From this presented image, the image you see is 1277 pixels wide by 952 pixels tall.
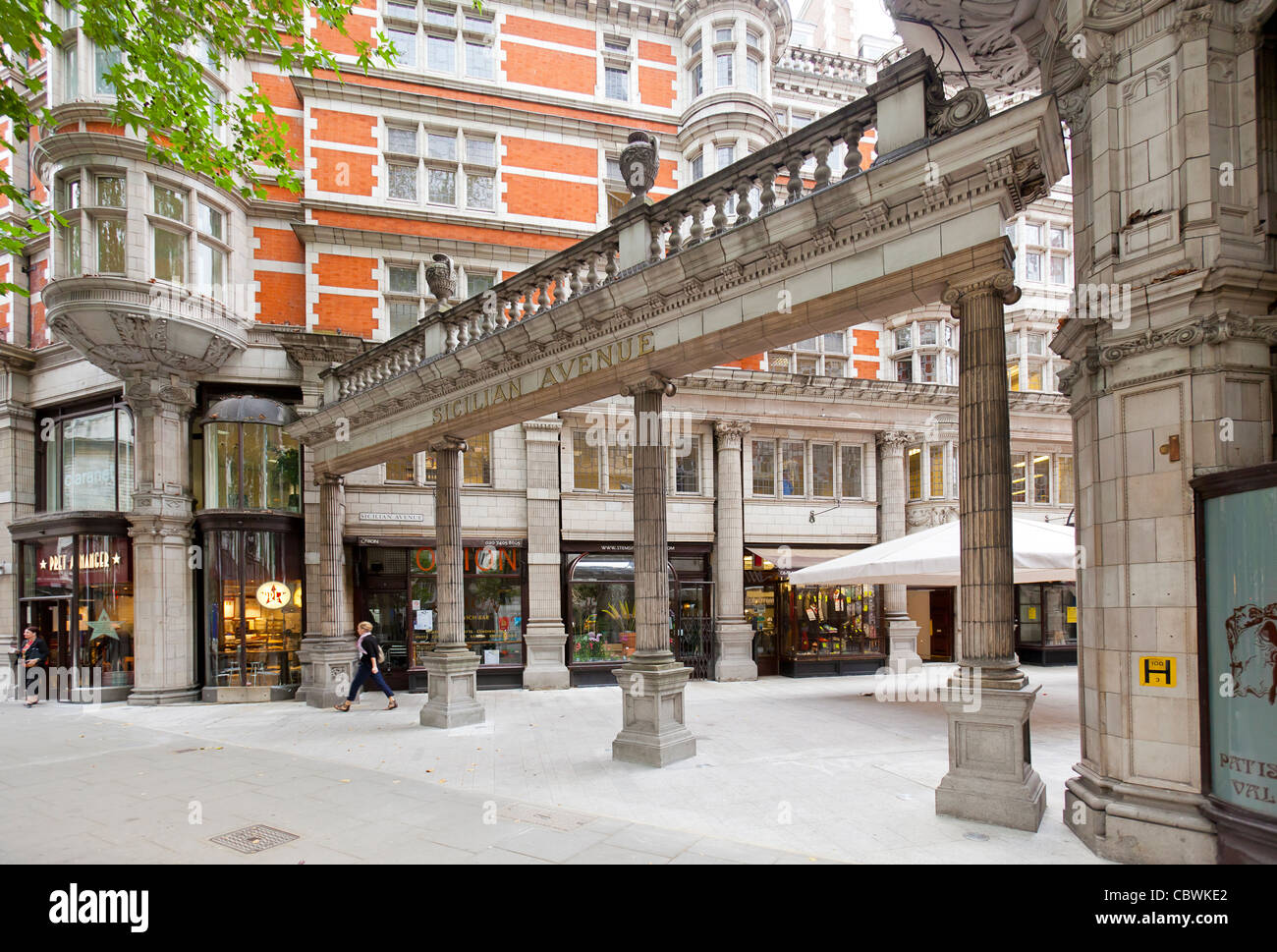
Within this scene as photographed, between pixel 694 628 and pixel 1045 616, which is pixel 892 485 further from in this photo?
pixel 694 628

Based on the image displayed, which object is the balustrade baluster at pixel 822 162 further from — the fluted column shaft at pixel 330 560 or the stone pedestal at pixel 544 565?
the fluted column shaft at pixel 330 560

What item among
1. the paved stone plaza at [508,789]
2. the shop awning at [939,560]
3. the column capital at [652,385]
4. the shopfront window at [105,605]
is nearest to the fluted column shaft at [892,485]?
the shop awning at [939,560]

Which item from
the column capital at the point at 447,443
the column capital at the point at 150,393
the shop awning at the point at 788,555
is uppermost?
the column capital at the point at 150,393

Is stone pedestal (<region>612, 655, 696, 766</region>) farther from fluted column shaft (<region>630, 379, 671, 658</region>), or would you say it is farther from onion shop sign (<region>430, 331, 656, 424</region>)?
onion shop sign (<region>430, 331, 656, 424</region>)

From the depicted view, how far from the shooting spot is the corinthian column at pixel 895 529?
18469mm

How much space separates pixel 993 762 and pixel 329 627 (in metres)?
12.7

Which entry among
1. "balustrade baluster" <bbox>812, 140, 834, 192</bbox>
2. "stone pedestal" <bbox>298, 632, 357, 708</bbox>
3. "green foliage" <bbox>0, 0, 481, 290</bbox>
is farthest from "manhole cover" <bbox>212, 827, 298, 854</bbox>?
"stone pedestal" <bbox>298, 632, 357, 708</bbox>

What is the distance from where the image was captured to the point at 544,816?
6.70m

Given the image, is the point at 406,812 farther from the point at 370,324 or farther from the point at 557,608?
the point at 370,324

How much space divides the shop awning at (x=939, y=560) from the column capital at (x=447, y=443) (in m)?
7.27

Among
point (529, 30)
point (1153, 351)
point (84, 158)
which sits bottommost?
point (1153, 351)

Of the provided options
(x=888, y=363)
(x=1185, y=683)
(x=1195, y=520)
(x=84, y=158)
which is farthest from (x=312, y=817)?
(x=888, y=363)

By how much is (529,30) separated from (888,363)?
13212 millimetres

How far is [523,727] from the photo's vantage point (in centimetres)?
1152
